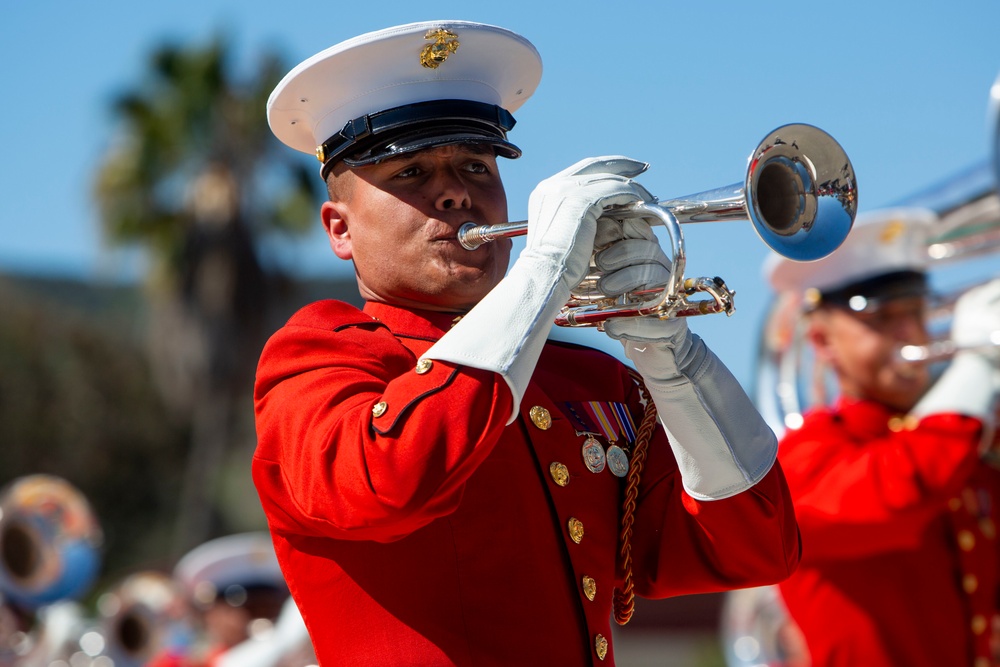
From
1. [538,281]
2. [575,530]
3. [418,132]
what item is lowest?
[575,530]

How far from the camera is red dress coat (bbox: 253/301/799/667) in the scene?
2.47 m

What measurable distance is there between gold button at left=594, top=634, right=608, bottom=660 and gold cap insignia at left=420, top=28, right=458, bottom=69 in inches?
45.6

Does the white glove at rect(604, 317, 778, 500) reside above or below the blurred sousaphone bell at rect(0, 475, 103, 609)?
above

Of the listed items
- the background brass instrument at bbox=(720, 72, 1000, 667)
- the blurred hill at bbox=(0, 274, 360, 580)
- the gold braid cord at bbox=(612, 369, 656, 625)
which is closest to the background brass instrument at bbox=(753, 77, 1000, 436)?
the background brass instrument at bbox=(720, 72, 1000, 667)

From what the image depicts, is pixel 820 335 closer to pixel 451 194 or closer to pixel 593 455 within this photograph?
pixel 593 455

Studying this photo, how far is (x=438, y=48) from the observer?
294 centimetres

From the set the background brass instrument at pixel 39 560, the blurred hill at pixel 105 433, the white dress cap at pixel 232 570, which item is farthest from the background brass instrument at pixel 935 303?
the blurred hill at pixel 105 433

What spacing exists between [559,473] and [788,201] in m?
0.67

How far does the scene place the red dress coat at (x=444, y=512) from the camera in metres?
2.47

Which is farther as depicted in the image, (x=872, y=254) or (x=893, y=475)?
(x=872, y=254)

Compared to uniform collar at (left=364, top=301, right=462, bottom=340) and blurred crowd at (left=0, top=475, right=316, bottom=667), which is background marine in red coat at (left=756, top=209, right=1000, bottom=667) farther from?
blurred crowd at (left=0, top=475, right=316, bottom=667)

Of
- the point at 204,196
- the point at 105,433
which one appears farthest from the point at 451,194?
the point at 105,433

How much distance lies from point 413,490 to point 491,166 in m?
0.80

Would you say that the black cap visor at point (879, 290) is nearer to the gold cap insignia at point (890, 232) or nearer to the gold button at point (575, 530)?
the gold cap insignia at point (890, 232)
